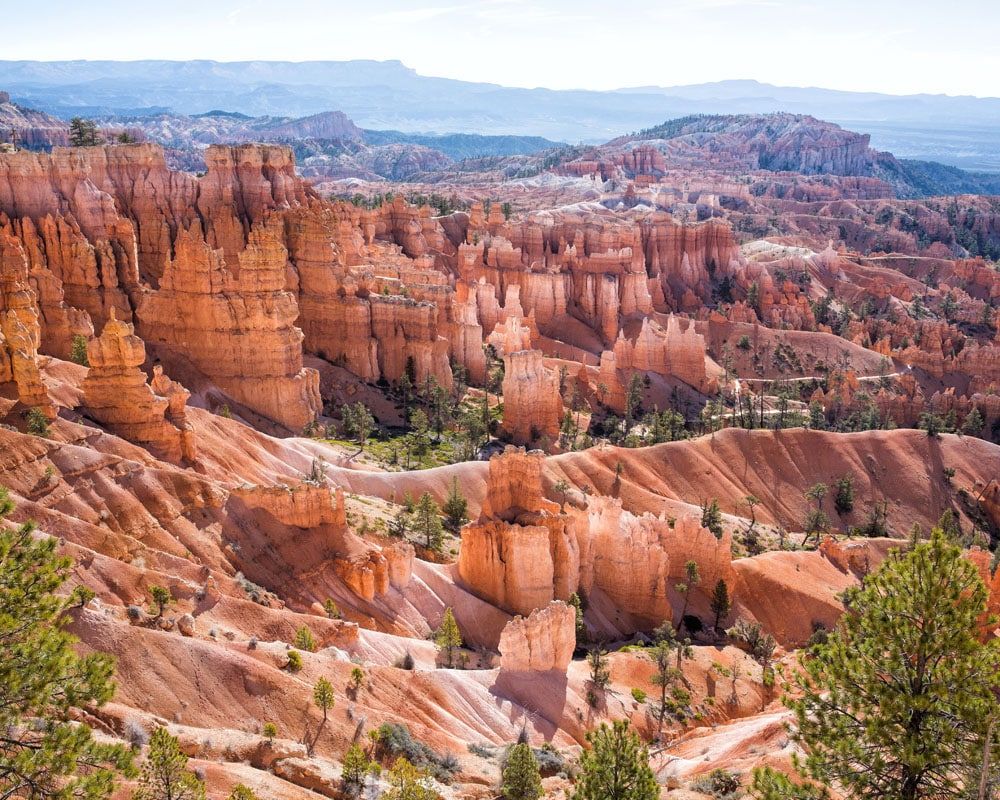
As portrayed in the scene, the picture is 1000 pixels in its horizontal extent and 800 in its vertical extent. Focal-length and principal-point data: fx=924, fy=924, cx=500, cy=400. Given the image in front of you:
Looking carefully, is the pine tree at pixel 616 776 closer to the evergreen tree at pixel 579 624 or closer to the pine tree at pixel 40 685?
the pine tree at pixel 40 685

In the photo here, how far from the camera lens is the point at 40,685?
13438 millimetres

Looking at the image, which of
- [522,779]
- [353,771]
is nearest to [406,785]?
[353,771]

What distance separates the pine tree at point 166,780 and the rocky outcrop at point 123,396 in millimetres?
21158

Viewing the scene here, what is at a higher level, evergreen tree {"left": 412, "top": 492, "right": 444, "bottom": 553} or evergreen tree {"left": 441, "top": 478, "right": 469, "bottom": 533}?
evergreen tree {"left": 412, "top": 492, "right": 444, "bottom": 553}

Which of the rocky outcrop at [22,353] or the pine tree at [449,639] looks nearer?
the rocky outcrop at [22,353]

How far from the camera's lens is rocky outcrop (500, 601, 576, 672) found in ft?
110

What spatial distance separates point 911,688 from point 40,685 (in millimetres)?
13962

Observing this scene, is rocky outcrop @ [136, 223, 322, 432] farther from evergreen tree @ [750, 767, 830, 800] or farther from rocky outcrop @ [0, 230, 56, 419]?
evergreen tree @ [750, 767, 830, 800]

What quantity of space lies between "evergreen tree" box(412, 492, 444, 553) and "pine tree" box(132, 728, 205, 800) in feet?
87.1

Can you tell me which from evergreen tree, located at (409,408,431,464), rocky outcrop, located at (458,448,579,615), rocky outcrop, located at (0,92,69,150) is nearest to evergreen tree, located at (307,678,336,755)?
rocky outcrop, located at (458,448,579,615)

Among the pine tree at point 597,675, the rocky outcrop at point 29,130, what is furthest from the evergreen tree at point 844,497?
the rocky outcrop at point 29,130

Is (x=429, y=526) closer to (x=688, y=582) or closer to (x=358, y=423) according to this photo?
(x=688, y=582)

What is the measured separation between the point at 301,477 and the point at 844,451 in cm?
4129

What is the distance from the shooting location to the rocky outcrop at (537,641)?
1318 inches
